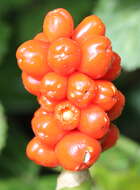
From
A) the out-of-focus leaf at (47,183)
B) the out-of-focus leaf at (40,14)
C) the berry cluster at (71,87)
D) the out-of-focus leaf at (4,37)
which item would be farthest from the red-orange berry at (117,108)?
the out-of-focus leaf at (40,14)

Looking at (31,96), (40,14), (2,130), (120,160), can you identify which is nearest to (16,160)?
(31,96)

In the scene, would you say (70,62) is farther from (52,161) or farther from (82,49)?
(52,161)

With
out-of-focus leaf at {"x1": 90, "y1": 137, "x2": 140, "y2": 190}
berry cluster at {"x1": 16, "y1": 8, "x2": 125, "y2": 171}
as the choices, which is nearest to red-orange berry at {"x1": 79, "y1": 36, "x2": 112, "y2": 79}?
berry cluster at {"x1": 16, "y1": 8, "x2": 125, "y2": 171}

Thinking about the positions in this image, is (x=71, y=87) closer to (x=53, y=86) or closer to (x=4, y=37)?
(x=53, y=86)

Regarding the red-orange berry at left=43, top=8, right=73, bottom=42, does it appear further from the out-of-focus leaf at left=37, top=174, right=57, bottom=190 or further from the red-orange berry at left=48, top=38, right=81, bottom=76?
the out-of-focus leaf at left=37, top=174, right=57, bottom=190

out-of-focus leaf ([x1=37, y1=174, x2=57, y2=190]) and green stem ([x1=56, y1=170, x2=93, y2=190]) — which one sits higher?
green stem ([x1=56, y1=170, x2=93, y2=190])

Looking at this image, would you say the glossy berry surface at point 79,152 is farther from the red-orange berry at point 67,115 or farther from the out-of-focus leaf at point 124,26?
the out-of-focus leaf at point 124,26
